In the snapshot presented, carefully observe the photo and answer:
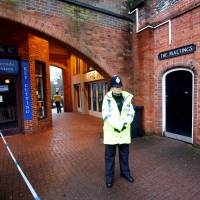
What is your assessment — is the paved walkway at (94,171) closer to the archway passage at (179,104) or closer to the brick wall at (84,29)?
the archway passage at (179,104)

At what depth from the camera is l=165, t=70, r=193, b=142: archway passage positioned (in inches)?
258

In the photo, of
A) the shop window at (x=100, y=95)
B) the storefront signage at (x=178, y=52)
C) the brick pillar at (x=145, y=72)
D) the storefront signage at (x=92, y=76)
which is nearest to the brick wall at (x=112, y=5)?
the brick pillar at (x=145, y=72)

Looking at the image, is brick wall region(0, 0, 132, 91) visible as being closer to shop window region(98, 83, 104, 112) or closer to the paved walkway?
the paved walkway

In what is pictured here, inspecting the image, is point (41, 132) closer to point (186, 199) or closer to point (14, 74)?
point (14, 74)

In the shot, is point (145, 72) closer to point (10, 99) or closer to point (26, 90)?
point (26, 90)

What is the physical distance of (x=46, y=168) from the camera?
16.5 ft

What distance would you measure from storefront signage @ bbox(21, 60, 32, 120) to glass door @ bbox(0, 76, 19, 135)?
14.7 inches

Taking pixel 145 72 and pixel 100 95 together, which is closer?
pixel 145 72

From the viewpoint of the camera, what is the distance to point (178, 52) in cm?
654

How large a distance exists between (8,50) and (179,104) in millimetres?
6429

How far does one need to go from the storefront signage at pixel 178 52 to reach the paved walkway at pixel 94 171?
261 centimetres

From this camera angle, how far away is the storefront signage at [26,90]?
28.9ft

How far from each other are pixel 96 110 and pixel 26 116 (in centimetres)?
643

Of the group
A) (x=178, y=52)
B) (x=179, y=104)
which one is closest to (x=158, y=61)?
(x=178, y=52)
